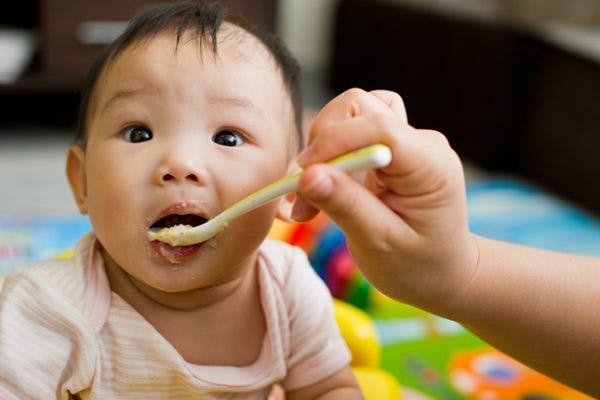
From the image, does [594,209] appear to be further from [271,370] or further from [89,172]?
[89,172]

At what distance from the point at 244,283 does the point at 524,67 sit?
1.31 metres

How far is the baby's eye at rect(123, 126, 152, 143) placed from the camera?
23.0 inches

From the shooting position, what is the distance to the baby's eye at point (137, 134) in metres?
0.58

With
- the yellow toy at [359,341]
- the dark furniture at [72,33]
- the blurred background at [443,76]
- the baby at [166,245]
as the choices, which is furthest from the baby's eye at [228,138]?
the dark furniture at [72,33]

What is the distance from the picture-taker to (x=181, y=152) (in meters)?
0.56

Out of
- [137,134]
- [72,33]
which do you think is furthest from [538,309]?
[72,33]

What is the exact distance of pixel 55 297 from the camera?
0.59m

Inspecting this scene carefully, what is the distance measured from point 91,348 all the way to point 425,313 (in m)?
0.58

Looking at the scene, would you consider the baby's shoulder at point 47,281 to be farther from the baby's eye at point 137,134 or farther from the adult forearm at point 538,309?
the adult forearm at point 538,309

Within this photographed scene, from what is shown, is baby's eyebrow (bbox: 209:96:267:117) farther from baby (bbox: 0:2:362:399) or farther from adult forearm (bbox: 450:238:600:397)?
adult forearm (bbox: 450:238:600:397)

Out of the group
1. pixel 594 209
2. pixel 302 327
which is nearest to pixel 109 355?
pixel 302 327

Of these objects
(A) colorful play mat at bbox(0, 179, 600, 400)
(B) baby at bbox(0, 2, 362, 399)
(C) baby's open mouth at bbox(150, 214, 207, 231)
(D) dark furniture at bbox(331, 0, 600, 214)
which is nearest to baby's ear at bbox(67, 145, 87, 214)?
(B) baby at bbox(0, 2, 362, 399)

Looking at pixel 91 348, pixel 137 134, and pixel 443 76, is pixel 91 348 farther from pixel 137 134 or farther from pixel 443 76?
pixel 443 76

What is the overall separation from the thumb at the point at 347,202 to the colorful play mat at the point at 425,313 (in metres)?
0.46
